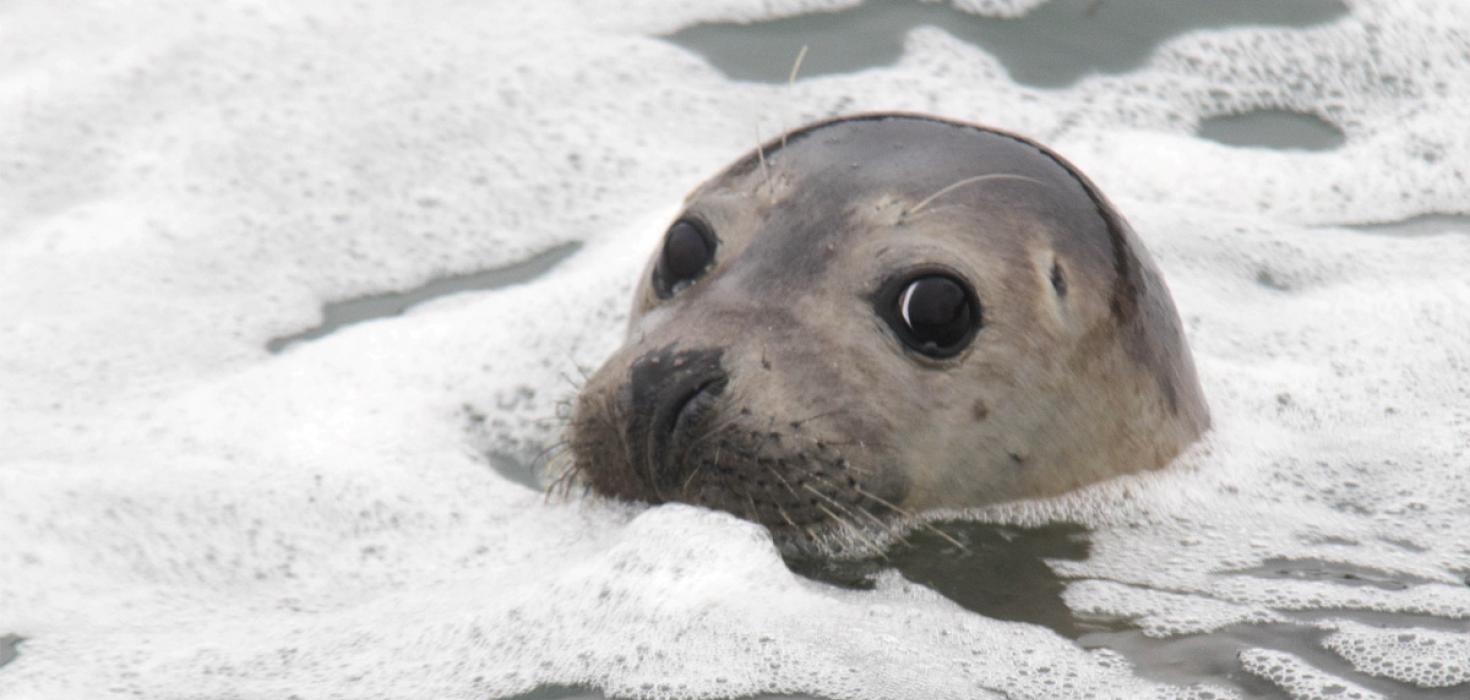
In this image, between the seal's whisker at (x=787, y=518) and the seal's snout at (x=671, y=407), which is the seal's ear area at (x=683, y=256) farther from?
the seal's whisker at (x=787, y=518)

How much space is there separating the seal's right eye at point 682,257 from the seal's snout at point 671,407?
45 cm

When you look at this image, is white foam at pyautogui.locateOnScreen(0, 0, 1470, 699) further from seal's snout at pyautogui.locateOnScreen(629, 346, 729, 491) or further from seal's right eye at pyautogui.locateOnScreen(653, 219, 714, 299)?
seal's right eye at pyautogui.locateOnScreen(653, 219, 714, 299)

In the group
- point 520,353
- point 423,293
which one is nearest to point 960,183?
point 520,353

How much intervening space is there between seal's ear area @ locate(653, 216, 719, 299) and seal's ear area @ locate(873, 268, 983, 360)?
42 cm

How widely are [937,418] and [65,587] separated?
1717mm

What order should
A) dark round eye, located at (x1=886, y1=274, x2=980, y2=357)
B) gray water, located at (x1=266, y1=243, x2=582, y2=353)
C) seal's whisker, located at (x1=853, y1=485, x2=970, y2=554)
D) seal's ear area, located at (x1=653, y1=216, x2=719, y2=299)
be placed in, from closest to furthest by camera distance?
seal's whisker, located at (x1=853, y1=485, x2=970, y2=554)
dark round eye, located at (x1=886, y1=274, x2=980, y2=357)
seal's ear area, located at (x1=653, y1=216, x2=719, y2=299)
gray water, located at (x1=266, y1=243, x2=582, y2=353)

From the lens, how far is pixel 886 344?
392cm

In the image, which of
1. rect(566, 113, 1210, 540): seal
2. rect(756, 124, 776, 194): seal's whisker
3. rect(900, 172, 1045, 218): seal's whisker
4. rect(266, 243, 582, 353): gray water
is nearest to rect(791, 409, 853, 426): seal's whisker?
rect(566, 113, 1210, 540): seal

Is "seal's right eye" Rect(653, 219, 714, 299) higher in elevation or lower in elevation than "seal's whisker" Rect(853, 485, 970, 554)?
higher

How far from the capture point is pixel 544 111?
6641 millimetres

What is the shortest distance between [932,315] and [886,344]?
0.11 metres

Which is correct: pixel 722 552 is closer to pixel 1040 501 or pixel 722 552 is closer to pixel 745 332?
pixel 745 332

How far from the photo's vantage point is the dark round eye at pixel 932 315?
3.93 meters

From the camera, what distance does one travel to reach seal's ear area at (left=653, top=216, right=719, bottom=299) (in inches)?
164
